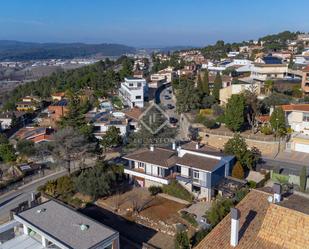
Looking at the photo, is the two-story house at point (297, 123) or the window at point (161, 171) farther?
the two-story house at point (297, 123)

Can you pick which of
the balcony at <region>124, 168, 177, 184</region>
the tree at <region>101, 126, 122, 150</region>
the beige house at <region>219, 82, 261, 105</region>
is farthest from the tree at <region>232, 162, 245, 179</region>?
the beige house at <region>219, 82, 261, 105</region>

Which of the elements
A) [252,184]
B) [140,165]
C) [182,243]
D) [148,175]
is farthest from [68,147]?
[182,243]

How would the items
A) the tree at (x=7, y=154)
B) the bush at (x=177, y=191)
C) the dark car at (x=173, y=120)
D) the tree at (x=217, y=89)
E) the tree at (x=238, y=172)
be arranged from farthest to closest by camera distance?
1. the tree at (x=217, y=89)
2. the dark car at (x=173, y=120)
3. the tree at (x=7, y=154)
4. the tree at (x=238, y=172)
5. the bush at (x=177, y=191)

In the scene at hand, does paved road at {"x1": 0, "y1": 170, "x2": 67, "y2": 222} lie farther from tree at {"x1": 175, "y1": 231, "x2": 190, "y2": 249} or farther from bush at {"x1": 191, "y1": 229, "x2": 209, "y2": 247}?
bush at {"x1": 191, "y1": 229, "x2": 209, "y2": 247}

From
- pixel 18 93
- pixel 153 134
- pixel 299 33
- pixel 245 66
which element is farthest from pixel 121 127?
pixel 299 33

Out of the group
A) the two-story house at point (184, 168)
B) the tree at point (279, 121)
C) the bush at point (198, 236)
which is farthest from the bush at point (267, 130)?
the bush at point (198, 236)

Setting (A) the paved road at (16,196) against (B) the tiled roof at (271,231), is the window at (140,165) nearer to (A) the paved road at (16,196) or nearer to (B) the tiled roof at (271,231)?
(A) the paved road at (16,196)

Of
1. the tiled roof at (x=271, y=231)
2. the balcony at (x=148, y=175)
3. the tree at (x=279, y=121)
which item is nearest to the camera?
the tiled roof at (x=271, y=231)

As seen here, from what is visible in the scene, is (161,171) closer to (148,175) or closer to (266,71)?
(148,175)
